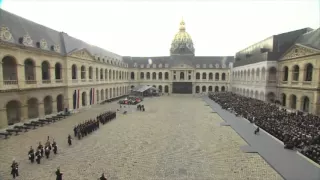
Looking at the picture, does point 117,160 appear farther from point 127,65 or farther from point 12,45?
point 127,65

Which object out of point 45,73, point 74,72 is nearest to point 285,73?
point 74,72

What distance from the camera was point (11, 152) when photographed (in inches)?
578

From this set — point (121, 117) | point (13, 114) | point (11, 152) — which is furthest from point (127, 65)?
point (11, 152)

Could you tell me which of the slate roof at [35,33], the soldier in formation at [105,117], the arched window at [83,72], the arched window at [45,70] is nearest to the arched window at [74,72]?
the arched window at [83,72]

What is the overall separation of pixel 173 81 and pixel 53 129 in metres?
51.7

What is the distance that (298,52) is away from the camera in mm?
30922

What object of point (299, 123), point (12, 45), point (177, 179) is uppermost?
point (12, 45)

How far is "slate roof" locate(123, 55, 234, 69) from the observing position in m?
70.8

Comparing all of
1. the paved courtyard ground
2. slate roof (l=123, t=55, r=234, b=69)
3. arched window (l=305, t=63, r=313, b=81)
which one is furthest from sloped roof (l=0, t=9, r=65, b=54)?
arched window (l=305, t=63, r=313, b=81)

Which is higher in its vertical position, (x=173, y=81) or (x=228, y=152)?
(x=173, y=81)

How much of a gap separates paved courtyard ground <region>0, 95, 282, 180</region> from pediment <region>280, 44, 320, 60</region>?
19.3 metres

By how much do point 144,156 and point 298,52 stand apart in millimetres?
31951

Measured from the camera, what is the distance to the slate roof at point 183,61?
70.8 m

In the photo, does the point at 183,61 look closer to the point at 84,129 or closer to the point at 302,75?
the point at 302,75
